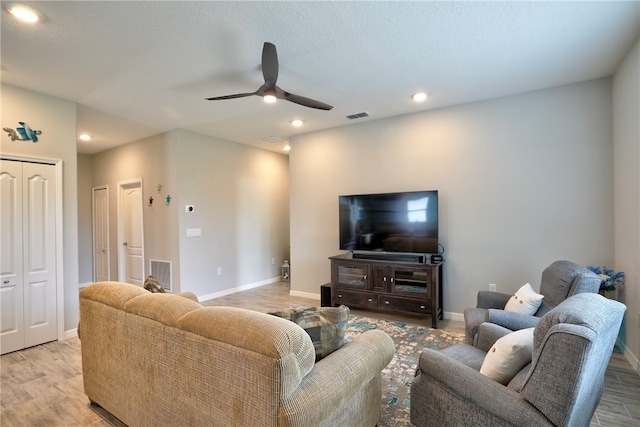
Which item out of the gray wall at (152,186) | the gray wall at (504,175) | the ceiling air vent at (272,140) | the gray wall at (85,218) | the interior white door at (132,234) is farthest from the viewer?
→ the gray wall at (85,218)

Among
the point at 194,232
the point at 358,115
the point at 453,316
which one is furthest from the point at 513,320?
the point at 194,232

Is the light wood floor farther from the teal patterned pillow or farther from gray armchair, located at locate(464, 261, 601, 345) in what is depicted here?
the teal patterned pillow

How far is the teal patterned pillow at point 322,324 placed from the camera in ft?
5.18

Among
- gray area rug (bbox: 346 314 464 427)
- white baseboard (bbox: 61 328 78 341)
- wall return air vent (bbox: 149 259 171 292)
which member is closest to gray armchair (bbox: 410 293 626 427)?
gray area rug (bbox: 346 314 464 427)

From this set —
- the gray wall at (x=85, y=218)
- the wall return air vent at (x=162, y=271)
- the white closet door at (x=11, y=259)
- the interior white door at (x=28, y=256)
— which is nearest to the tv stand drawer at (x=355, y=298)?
the wall return air vent at (x=162, y=271)

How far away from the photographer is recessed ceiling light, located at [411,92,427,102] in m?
3.61

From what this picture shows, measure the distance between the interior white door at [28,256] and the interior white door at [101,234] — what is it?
2905mm

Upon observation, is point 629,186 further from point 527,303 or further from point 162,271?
point 162,271

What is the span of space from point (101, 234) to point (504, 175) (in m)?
7.34

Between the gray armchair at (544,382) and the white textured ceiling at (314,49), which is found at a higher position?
the white textured ceiling at (314,49)

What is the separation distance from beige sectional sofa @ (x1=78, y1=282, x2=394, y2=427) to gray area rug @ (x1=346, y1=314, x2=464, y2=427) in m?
0.31

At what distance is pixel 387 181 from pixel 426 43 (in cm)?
216

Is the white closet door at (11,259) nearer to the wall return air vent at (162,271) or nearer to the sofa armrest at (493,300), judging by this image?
the wall return air vent at (162,271)

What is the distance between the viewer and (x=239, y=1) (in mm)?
2045
